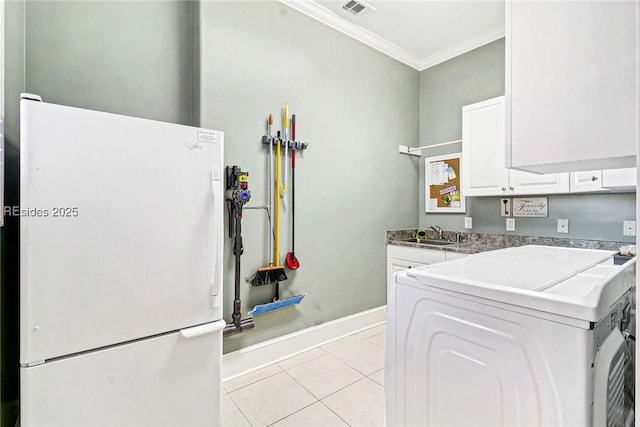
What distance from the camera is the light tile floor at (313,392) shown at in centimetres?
171

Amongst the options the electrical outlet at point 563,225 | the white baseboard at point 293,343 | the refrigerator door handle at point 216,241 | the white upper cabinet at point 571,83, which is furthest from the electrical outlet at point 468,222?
the refrigerator door handle at point 216,241

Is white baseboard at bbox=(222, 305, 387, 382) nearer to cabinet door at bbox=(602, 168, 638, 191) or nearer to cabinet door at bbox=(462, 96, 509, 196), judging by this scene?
cabinet door at bbox=(462, 96, 509, 196)

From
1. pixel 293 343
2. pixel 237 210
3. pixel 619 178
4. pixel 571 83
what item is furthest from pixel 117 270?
pixel 619 178

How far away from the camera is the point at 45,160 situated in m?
1.14

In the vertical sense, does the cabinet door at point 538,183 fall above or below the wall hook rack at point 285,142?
below

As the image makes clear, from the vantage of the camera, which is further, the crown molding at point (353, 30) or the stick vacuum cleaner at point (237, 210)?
the crown molding at point (353, 30)

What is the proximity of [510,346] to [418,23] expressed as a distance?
2.96 metres

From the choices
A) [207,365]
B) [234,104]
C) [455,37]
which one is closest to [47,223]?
[207,365]

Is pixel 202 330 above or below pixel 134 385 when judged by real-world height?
above

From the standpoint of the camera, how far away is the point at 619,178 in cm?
191

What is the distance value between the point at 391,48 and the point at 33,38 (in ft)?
9.65

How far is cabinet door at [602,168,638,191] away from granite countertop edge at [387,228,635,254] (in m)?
0.62

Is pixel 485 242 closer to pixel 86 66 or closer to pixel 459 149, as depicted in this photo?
pixel 459 149

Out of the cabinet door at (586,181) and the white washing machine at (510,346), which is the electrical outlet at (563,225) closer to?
the cabinet door at (586,181)
